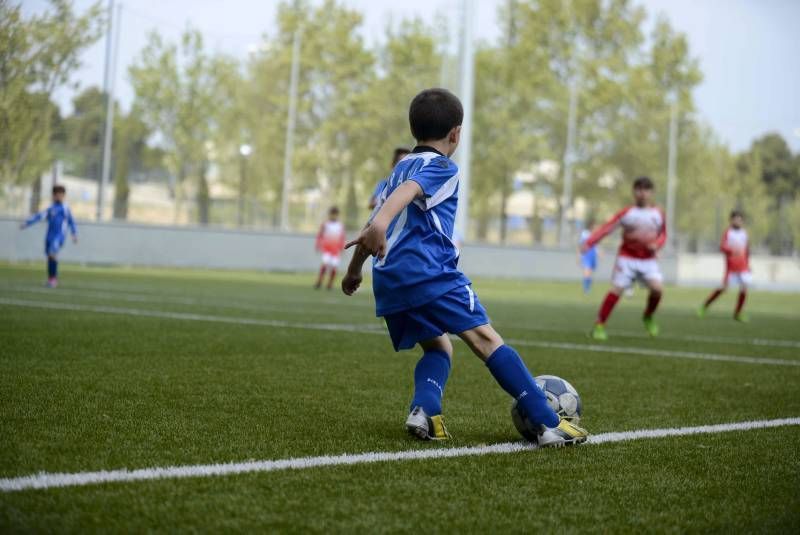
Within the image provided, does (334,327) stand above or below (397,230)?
below

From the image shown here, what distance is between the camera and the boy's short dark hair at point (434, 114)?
446 cm

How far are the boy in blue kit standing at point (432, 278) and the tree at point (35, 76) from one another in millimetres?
11521

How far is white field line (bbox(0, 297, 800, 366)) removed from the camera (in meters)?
9.44

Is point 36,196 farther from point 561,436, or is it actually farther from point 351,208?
point 561,436

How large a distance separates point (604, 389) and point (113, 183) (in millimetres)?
23816

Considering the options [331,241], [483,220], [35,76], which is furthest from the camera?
[483,220]

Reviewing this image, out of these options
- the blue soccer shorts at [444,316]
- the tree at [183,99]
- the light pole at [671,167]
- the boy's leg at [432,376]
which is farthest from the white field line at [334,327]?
the light pole at [671,167]

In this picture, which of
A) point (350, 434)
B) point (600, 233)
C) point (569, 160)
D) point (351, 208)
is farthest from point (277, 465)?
point (569, 160)

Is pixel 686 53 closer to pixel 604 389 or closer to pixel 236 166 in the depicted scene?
pixel 236 166

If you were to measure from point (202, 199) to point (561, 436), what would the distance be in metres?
27.1

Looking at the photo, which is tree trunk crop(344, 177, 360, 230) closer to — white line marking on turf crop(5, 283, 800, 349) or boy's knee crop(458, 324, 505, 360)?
white line marking on turf crop(5, 283, 800, 349)

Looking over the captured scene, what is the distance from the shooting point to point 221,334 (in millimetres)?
9445

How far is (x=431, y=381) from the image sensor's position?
470 centimetres

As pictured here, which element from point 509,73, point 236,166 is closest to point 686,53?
point 509,73
